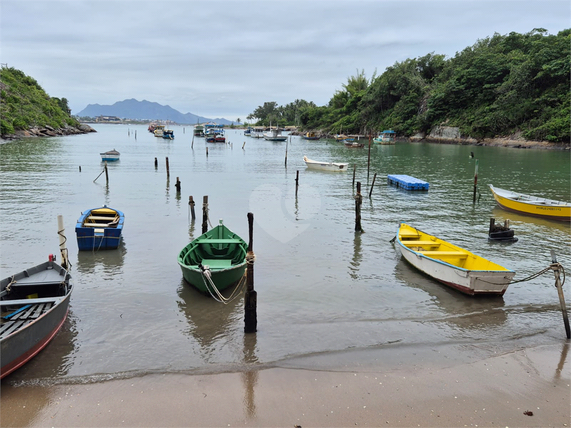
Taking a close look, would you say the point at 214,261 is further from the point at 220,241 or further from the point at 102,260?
the point at 102,260

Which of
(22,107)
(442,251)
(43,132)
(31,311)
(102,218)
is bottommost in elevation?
(31,311)

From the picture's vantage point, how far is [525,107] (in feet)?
241

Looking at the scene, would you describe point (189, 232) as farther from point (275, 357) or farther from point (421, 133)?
point (421, 133)

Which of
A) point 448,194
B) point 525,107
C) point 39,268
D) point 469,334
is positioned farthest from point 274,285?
point 525,107

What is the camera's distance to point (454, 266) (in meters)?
13.0

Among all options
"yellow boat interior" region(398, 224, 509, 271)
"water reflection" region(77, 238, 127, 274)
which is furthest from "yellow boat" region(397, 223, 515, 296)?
"water reflection" region(77, 238, 127, 274)

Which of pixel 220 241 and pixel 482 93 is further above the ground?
pixel 482 93

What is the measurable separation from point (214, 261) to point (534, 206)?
19972 millimetres

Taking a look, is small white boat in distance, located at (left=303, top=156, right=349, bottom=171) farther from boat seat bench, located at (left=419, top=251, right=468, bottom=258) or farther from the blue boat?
boat seat bench, located at (left=419, top=251, right=468, bottom=258)

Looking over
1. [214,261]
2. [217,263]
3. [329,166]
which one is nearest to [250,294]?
[217,263]

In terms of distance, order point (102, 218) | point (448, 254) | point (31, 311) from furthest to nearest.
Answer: point (102, 218), point (448, 254), point (31, 311)

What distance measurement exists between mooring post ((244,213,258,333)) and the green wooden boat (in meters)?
2.21

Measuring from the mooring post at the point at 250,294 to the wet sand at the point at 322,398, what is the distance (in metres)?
1.70

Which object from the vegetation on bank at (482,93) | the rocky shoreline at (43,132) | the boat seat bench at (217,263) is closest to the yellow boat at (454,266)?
the boat seat bench at (217,263)
